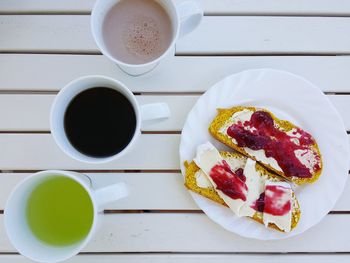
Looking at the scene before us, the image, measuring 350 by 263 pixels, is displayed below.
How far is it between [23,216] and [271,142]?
49cm

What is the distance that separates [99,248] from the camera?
0.96 meters

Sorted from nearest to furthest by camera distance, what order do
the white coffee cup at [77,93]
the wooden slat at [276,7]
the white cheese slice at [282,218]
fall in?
the white coffee cup at [77,93], the white cheese slice at [282,218], the wooden slat at [276,7]

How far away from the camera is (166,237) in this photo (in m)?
0.96

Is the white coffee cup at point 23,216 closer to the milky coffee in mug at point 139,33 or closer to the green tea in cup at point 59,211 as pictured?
the green tea in cup at point 59,211

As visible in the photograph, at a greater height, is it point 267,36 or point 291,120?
point 267,36

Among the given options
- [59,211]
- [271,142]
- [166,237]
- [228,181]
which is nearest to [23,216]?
[59,211]

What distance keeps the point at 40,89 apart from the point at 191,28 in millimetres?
349

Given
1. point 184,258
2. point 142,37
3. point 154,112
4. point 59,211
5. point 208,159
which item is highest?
point 142,37

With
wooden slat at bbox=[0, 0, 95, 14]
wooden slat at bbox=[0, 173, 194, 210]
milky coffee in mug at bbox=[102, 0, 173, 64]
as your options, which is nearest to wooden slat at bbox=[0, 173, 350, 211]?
wooden slat at bbox=[0, 173, 194, 210]

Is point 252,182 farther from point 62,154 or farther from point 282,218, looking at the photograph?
point 62,154

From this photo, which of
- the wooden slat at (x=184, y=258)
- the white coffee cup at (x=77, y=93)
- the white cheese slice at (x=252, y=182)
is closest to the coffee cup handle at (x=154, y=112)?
the white coffee cup at (x=77, y=93)

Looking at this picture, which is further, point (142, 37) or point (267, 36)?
point (267, 36)

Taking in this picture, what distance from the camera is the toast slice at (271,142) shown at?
3.01 feet

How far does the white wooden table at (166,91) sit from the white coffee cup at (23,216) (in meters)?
0.13
